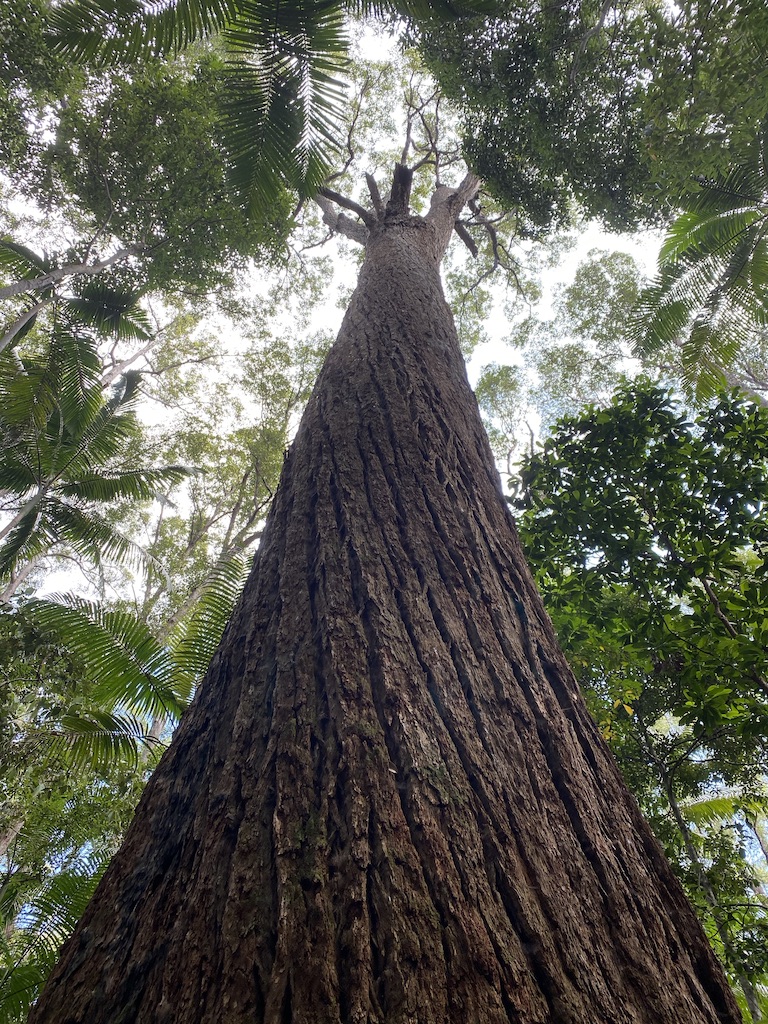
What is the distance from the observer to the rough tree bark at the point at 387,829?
0.81 meters

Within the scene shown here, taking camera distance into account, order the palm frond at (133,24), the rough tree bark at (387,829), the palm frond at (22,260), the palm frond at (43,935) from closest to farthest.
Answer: the rough tree bark at (387,829) → the palm frond at (133,24) → the palm frond at (43,935) → the palm frond at (22,260)

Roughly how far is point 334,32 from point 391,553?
352 centimetres

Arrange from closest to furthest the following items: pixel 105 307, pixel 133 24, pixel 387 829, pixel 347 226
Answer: pixel 387 829 < pixel 133 24 < pixel 347 226 < pixel 105 307

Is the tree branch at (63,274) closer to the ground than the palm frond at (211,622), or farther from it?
farther from it

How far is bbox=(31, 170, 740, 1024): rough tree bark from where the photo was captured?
0.81 metres

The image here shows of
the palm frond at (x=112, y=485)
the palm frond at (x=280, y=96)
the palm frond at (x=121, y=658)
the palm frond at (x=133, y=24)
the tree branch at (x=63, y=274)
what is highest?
the tree branch at (x=63, y=274)

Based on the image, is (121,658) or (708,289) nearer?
(121,658)

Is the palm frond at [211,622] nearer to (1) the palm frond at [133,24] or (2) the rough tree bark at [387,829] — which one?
(2) the rough tree bark at [387,829]

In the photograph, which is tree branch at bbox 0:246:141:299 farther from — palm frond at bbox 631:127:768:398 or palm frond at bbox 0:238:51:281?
palm frond at bbox 631:127:768:398

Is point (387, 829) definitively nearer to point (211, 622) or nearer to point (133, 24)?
point (211, 622)

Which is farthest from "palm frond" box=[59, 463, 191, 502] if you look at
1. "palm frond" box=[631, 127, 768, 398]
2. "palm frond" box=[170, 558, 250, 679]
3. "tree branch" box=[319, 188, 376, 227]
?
"palm frond" box=[631, 127, 768, 398]

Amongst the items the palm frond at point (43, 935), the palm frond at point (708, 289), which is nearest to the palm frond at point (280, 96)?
the palm frond at point (708, 289)

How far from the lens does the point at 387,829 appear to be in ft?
3.18

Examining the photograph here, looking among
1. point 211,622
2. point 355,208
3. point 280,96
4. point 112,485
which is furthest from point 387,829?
point 112,485
